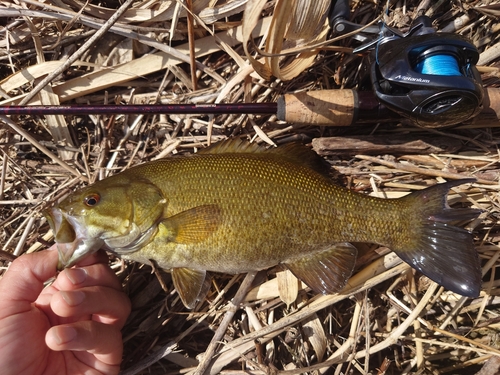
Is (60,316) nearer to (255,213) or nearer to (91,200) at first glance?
(91,200)

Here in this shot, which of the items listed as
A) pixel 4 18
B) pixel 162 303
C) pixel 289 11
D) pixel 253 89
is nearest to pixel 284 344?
pixel 162 303

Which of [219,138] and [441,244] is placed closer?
[441,244]

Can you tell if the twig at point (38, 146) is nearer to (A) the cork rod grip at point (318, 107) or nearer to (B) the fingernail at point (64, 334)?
(B) the fingernail at point (64, 334)

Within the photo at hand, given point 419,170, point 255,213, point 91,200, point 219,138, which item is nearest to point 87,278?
point 91,200

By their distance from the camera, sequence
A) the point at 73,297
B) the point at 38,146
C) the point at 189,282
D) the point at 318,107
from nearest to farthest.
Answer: the point at 73,297 → the point at 189,282 → the point at 318,107 → the point at 38,146

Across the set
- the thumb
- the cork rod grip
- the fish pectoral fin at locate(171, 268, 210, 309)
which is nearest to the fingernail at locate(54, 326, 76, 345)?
the thumb

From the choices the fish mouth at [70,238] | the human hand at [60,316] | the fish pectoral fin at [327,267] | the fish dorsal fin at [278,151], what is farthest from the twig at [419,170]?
the human hand at [60,316]
